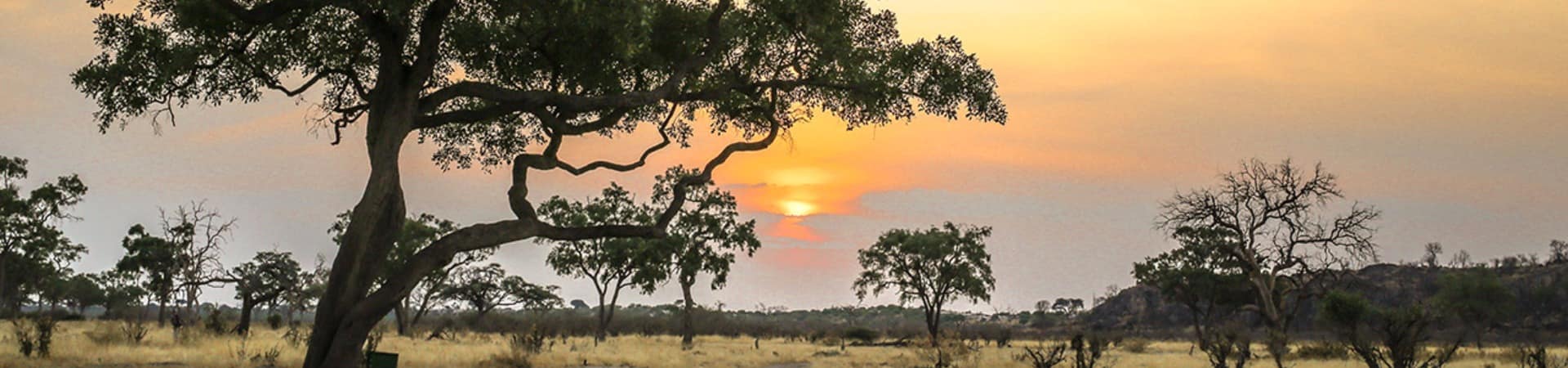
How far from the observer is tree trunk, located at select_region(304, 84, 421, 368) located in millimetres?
13805

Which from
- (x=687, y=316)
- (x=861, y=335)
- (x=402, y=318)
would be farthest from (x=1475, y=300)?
(x=402, y=318)

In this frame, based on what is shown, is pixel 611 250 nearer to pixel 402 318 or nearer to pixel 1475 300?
pixel 402 318

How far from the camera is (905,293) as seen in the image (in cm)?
6662

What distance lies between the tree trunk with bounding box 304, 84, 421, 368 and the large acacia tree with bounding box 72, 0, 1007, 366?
2cm

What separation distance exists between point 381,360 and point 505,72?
184 inches

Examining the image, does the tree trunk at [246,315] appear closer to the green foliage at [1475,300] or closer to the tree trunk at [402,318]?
the tree trunk at [402,318]

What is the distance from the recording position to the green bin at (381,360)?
50.3 ft

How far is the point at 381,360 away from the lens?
15.5 meters

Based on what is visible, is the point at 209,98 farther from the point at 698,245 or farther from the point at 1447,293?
the point at 1447,293

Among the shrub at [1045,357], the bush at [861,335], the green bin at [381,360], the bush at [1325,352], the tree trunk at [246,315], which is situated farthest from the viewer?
the bush at [861,335]

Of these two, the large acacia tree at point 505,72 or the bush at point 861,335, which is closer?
the large acacia tree at point 505,72

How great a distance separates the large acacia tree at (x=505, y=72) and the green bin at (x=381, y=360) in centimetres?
83

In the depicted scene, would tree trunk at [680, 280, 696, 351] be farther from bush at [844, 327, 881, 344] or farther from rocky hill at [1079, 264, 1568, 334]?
rocky hill at [1079, 264, 1568, 334]

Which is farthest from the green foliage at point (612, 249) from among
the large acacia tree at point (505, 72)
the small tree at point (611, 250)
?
the large acacia tree at point (505, 72)
